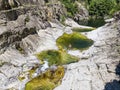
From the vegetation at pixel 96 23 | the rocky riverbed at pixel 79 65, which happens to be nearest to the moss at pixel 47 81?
the rocky riverbed at pixel 79 65

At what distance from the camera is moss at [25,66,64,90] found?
5319 centimetres

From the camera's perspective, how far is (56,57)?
68.6 meters

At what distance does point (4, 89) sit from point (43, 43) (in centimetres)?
2683

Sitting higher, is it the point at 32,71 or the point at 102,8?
the point at 32,71

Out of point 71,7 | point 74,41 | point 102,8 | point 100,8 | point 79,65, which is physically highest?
point 79,65

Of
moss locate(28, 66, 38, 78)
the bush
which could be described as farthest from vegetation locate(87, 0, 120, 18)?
moss locate(28, 66, 38, 78)

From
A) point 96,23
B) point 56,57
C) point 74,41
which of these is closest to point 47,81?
point 56,57

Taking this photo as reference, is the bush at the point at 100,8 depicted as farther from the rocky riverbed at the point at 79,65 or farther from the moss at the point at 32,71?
the moss at the point at 32,71

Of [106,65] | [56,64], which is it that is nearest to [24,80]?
[56,64]

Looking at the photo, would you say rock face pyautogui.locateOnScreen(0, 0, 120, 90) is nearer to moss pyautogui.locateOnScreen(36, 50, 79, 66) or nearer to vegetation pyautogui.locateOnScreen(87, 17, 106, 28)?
moss pyautogui.locateOnScreen(36, 50, 79, 66)

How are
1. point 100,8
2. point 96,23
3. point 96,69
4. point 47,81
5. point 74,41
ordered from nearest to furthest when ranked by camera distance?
point 47,81
point 96,69
point 74,41
point 96,23
point 100,8

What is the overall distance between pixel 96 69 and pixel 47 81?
11.7 meters

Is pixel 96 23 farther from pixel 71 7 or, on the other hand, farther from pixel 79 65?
pixel 79 65

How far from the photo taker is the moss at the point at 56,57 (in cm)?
6594
